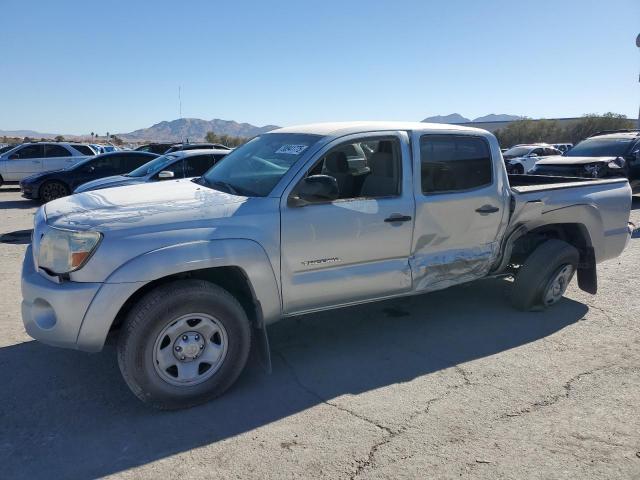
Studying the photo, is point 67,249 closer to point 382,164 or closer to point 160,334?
point 160,334

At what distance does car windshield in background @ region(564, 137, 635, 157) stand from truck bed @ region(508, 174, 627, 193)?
8237 millimetres

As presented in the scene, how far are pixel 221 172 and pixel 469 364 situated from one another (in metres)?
2.68

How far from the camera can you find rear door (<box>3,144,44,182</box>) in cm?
1686

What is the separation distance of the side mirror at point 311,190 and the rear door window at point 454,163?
999 millimetres

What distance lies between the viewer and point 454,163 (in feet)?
15.3

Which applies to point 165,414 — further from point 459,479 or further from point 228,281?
point 459,479

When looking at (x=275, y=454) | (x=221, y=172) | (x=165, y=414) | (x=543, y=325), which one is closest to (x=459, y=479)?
(x=275, y=454)

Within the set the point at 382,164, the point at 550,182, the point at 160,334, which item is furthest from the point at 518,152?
the point at 160,334

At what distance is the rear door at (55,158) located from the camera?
669 inches

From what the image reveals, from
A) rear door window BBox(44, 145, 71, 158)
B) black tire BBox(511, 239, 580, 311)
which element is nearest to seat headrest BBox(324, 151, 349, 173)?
black tire BBox(511, 239, 580, 311)

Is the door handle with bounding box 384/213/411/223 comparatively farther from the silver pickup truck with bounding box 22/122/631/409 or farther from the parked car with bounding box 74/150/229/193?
the parked car with bounding box 74/150/229/193

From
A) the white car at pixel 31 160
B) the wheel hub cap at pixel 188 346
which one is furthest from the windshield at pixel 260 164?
the white car at pixel 31 160

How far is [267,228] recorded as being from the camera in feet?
11.9

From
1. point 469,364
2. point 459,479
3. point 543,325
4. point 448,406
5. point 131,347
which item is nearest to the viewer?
point 459,479
